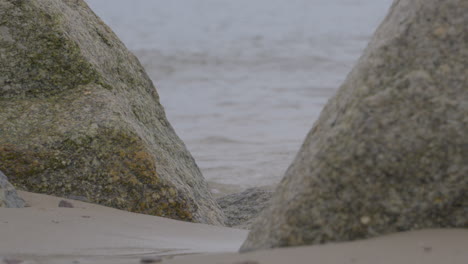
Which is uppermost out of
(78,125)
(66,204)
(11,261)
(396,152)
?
(78,125)

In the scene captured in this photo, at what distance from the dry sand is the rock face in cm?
19

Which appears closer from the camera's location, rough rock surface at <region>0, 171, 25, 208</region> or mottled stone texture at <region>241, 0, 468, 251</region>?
mottled stone texture at <region>241, 0, 468, 251</region>

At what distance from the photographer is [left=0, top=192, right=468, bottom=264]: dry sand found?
194cm

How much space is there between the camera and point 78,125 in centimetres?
359

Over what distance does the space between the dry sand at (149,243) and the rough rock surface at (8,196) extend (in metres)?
0.09

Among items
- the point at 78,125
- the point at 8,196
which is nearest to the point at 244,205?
the point at 78,125

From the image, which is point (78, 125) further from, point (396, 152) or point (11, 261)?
point (396, 152)

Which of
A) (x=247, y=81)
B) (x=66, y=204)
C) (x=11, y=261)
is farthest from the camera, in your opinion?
(x=247, y=81)

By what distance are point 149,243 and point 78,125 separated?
3.61ft

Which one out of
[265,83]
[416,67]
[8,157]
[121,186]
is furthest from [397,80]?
[265,83]

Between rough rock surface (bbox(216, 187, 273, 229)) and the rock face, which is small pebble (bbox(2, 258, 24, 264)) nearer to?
the rock face

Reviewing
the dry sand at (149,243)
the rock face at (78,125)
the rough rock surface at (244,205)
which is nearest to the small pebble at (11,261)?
the dry sand at (149,243)

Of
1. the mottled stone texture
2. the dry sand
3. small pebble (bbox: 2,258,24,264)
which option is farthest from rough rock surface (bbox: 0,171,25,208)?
the mottled stone texture

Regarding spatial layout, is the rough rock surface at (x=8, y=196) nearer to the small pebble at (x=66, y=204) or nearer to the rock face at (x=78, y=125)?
the small pebble at (x=66, y=204)
